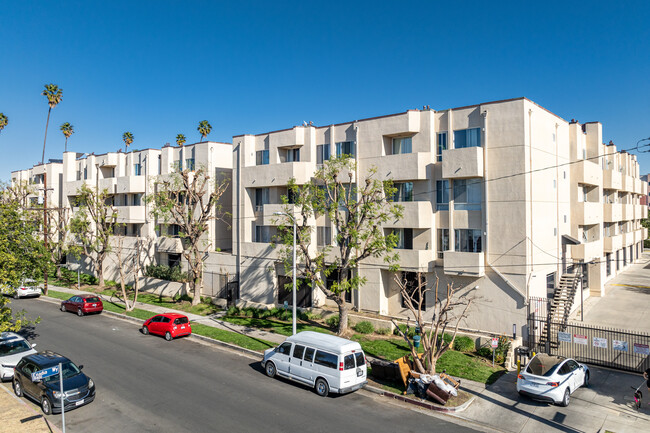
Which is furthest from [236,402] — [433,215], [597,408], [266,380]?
[433,215]

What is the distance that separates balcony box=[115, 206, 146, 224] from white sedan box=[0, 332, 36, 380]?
2372 centimetres

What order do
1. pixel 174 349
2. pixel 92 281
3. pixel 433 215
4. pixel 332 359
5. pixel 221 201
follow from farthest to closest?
pixel 92 281 → pixel 221 201 → pixel 433 215 → pixel 174 349 → pixel 332 359

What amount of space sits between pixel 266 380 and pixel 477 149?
56.3 ft

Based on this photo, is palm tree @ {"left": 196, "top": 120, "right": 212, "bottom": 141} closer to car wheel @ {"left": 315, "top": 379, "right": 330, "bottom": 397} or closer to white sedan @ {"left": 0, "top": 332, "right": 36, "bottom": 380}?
white sedan @ {"left": 0, "top": 332, "right": 36, "bottom": 380}

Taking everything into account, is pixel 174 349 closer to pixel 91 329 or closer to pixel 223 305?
pixel 91 329

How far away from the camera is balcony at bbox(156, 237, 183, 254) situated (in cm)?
4072

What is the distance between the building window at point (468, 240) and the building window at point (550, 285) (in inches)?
230

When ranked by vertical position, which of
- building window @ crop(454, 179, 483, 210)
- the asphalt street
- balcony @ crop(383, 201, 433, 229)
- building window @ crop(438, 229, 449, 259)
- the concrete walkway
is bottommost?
the concrete walkway

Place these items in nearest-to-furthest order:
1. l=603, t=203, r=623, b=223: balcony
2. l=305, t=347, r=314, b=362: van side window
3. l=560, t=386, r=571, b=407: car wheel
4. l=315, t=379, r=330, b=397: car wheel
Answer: l=560, t=386, r=571, b=407: car wheel → l=315, t=379, r=330, b=397: car wheel → l=305, t=347, r=314, b=362: van side window → l=603, t=203, r=623, b=223: balcony

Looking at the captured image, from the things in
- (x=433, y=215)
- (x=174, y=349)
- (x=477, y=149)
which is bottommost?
(x=174, y=349)

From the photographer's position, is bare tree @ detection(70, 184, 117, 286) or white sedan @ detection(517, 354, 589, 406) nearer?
white sedan @ detection(517, 354, 589, 406)

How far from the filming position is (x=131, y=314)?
106 feet

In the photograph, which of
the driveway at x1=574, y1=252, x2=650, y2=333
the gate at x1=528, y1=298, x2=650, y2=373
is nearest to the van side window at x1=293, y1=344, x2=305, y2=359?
the gate at x1=528, y1=298, x2=650, y2=373

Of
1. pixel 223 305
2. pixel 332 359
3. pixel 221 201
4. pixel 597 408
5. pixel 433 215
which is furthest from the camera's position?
pixel 221 201
